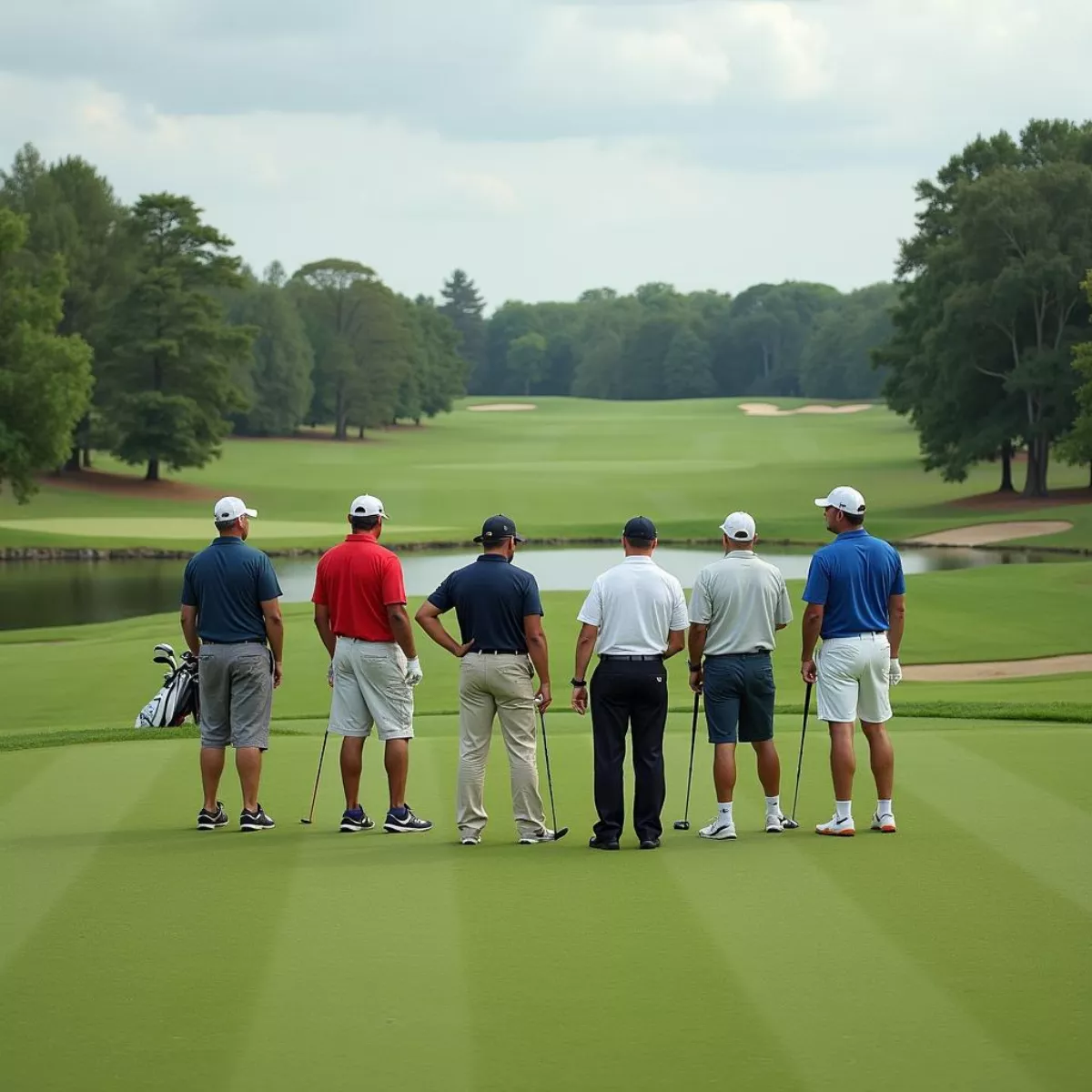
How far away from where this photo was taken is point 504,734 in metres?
9.81

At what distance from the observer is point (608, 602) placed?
9.66m

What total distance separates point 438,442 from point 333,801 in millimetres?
89453

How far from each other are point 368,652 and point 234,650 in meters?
0.79

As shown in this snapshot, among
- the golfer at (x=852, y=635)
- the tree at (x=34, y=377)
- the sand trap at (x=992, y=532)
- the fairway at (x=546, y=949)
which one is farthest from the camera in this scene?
the sand trap at (x=992, y=532)

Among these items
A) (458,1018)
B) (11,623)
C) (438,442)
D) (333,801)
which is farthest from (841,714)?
(438,442)

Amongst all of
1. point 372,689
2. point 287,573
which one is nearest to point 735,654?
point 372,689

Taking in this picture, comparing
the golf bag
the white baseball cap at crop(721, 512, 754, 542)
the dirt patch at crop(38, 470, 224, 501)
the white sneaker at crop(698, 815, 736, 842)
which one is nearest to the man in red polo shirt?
the white sneaker at crop(698, 815, 736, 842)

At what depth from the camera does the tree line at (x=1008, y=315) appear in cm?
5522

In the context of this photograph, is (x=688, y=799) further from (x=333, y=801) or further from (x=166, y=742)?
(x=166, y=742)

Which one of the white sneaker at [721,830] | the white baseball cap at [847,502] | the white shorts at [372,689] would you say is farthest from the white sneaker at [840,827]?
the white shorts at [372,689]

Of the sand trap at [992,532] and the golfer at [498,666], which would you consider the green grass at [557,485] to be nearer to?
the sand trap at [992,532]

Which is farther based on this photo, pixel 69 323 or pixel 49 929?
pixel 69 323

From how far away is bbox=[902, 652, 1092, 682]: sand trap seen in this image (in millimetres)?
22391

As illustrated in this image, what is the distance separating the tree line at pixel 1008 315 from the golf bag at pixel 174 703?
42.4 m
